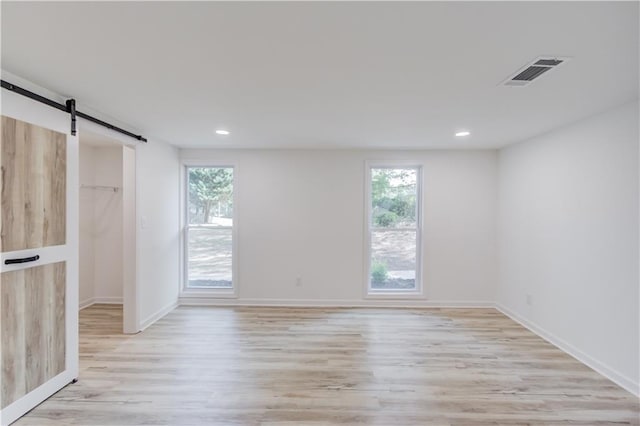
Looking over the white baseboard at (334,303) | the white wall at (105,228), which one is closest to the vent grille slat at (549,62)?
the white baseboard at (334,303)

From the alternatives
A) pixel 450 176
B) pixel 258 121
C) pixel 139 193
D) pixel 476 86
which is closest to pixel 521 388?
pixel 476 86

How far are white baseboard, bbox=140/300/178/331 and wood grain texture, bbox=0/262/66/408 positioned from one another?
1.30 m

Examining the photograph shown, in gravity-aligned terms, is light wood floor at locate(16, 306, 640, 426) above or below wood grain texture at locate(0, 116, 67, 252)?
below

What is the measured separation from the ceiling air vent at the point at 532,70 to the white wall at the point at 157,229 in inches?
146

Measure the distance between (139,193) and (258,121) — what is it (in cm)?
168

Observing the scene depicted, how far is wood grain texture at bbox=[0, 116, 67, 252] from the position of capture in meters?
2.06

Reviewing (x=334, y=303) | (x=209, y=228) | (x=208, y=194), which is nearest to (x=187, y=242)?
(x=209, y=228)

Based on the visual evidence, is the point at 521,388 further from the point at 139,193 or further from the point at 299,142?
the point at 139,193

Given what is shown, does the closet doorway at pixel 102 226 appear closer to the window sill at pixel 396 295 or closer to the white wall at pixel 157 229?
the white wall at pixel 157 229

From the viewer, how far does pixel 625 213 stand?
2635 mm

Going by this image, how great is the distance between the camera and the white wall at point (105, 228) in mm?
4941

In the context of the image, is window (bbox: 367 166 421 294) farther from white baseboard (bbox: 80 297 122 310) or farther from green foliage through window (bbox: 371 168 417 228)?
white baseboard (bbox: 80 297 122 310)

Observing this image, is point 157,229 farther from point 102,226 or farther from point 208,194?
point 102,226

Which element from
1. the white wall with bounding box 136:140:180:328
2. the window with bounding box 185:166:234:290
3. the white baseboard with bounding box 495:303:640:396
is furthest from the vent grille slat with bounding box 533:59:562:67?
the window with bounding box 185:166:234:290
